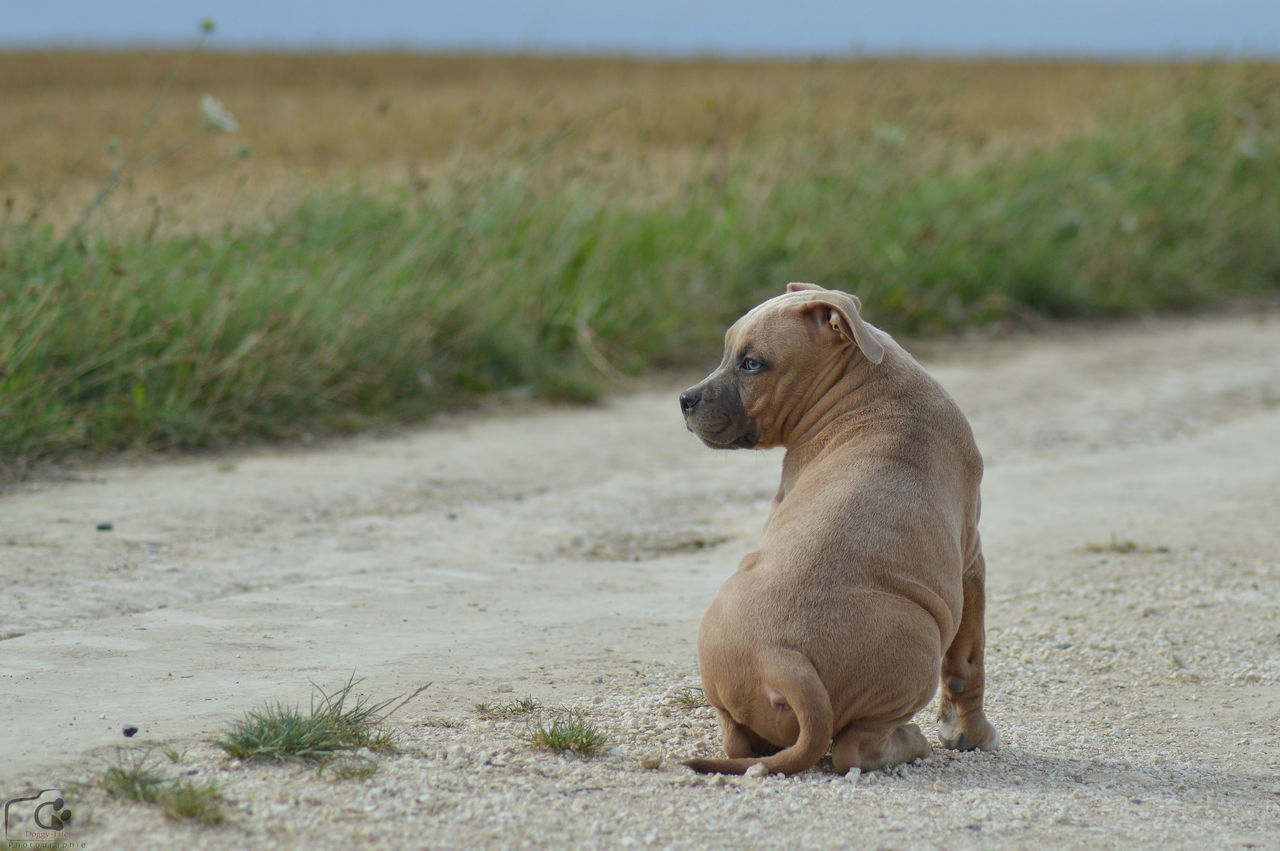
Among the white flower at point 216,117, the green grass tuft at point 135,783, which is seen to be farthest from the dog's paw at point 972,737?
the white flower at point 216,117

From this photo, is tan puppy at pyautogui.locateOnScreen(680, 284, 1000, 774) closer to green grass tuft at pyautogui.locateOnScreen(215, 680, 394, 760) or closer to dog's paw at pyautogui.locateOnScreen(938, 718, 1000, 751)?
dog's paw at pyautogui.locateOnScreen(938, 718, 1000, 751)

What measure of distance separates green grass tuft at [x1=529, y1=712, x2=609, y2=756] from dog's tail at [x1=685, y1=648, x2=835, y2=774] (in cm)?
54

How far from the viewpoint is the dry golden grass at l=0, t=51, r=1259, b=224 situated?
10.6m

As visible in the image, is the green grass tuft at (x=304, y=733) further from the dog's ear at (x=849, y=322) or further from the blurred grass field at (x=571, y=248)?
the blurred grass field at (x=571, y=248)

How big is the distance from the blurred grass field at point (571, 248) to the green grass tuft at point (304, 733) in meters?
3.70

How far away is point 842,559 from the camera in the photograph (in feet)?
11.7

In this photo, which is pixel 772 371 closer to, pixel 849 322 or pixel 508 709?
pixel 849 322

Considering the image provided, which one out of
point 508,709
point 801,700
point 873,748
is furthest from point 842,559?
point 508,709

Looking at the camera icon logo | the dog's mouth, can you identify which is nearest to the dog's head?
the dog's mouth

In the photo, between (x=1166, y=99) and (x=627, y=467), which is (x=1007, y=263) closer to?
(x=1166, y=99)

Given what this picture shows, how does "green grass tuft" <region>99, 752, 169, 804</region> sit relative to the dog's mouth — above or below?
below

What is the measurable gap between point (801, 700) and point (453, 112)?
2613 cm

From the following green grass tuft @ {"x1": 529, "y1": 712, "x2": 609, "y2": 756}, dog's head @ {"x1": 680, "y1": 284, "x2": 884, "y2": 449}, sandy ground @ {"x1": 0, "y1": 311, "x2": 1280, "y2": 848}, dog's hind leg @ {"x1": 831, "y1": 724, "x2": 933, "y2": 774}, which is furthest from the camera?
dog's head @ {"x1": 680, "y1": 284, "x2": 884, "y2": 449}

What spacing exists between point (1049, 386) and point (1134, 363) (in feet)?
4.21
